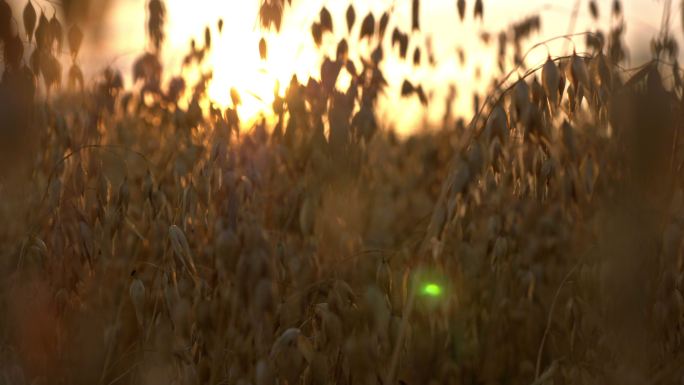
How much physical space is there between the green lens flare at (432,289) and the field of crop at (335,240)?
0.01 m

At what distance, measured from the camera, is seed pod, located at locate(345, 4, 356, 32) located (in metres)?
2.30

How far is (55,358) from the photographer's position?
1963mm

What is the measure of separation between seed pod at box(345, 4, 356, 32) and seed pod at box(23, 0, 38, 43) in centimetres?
89

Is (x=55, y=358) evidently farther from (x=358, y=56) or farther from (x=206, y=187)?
(x=358, y=56)

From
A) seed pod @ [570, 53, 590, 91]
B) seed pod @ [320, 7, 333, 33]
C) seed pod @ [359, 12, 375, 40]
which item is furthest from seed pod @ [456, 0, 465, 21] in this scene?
seed pod @ [570, 53, 590, 91]

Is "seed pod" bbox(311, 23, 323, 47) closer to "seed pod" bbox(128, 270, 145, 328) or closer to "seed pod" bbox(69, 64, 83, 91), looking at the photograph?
"seed pod" bbox(69, 64, 83, 91)

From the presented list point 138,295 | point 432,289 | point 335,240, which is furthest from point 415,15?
point 138,295

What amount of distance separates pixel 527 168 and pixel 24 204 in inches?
56.0

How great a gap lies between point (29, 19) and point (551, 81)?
1.16 meters

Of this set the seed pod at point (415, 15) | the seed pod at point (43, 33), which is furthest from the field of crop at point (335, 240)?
the seed pod at point (415, 15)

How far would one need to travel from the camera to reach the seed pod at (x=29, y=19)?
177 centimetres

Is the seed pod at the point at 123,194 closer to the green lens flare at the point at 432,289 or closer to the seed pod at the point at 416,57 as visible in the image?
the green lens flare at the point at 432,289

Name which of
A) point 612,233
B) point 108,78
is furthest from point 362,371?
point 108,78

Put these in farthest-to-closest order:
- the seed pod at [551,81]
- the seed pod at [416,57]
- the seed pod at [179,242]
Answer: the seed pod at [416,57]
the seed pod at [179,242]
the seed pod at [551,81]
